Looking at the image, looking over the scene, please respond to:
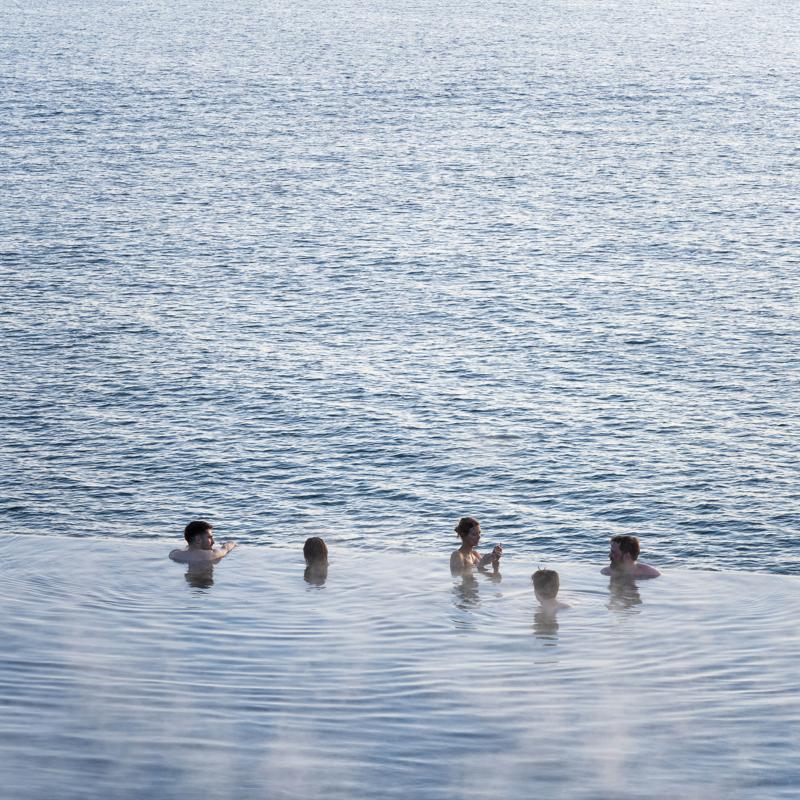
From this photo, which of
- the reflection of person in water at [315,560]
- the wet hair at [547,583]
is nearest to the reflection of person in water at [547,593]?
the wet hair at [547,583]

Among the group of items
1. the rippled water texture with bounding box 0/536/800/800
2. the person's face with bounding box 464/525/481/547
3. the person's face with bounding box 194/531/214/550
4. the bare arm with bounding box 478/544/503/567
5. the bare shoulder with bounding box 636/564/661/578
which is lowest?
the rippled water texture with bounding box 0/536/800/800

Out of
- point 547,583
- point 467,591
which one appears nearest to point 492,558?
point 467,591

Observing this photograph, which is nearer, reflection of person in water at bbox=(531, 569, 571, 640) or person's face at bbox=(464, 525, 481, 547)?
reflection of person in water at bbox=(531, 569, 571, 640)

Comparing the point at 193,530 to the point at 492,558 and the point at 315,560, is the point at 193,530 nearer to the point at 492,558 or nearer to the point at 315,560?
the point at 315,560

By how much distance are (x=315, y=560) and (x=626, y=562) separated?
5293 millimetres

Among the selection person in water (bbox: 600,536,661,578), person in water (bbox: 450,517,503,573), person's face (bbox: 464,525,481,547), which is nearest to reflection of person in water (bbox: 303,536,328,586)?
person in water (bbox: 450,517,503,573)

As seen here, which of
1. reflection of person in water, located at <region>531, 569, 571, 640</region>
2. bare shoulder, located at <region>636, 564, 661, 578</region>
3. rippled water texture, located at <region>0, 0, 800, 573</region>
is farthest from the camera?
rippled water texture, located at <region>0, 0, 800, 573</region>

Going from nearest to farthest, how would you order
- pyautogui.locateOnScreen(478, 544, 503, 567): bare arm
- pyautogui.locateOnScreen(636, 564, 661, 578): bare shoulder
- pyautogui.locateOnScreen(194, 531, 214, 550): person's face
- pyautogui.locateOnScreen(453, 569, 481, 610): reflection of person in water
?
pyautogui.locateOnScreen(453, 569, 481, 610): reflection of person in water < pyautogui.locateOnScreen(478, 544, 503, 567): bare arm < pyautogui.locateOnScreen(636, 564, 661, 578): bare shoulder < pyautogui.locateOnScreen(194, 531, 214, 550): person's face

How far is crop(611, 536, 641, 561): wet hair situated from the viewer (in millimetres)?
21766

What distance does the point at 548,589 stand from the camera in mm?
21109

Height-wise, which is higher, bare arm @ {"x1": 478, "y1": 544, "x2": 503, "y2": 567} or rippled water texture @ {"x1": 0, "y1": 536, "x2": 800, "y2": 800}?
bare arm @ {"x1": 478, "y1": 544, "x2": 503, "y2": 567}

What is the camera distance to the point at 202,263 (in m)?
50.3

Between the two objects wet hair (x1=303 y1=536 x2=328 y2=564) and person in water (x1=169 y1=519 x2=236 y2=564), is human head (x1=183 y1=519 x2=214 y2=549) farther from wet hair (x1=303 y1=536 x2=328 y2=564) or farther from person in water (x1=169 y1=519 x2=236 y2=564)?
A: wet hair (x1=303 y1=536 x2=328 y2=564)

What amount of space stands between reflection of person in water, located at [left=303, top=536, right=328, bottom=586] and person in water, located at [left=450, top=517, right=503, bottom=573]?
2.21m
